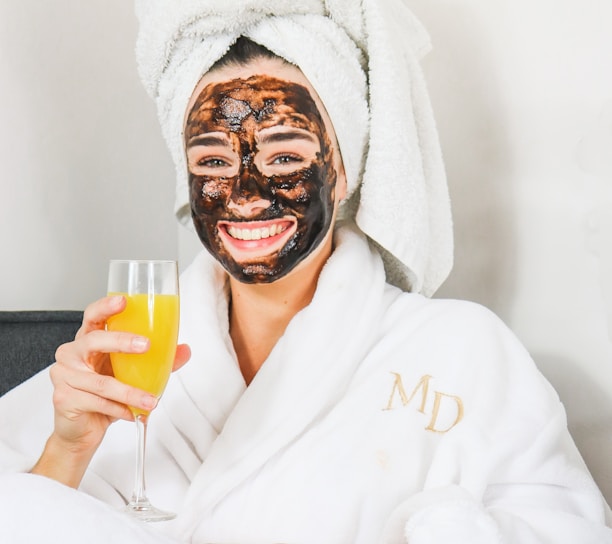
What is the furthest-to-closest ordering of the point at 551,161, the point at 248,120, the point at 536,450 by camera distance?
1. the point at 551,161
2. the point at 248,120
3. the point at 536,450

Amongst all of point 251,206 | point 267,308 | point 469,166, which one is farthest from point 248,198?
point 469,166

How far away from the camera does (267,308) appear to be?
4.75 ft

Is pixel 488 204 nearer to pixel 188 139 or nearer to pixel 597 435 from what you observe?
pixel 597 435

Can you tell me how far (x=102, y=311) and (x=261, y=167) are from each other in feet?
1.23

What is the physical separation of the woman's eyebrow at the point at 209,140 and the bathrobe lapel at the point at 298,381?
261mm

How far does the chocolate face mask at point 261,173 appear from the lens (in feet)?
4.30

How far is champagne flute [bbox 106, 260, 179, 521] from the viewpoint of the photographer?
41.5 inches

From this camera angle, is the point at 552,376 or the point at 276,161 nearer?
the point at 276,161

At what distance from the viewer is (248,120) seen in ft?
4.30

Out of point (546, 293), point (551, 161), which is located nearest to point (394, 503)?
point (546, 293)

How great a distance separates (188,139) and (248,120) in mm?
120

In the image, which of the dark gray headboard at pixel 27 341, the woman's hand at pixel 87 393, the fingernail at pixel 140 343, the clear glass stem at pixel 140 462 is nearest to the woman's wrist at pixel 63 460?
the woman's hand at pixel 87 393

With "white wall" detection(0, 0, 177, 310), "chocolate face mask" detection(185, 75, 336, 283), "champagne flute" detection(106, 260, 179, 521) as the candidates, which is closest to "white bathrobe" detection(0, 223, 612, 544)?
"chocolate face mask" detection(185, 75, 336, 283)

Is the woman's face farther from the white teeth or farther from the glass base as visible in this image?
the glass base
